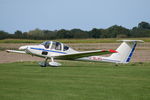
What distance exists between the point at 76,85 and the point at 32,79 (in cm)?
220

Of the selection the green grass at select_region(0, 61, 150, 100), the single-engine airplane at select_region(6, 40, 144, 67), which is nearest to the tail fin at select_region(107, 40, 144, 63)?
the single-engine airplane at select_region(6, 40, 144, 67)

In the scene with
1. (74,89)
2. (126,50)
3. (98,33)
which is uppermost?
(126,50)

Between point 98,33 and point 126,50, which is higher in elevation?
point 126,50

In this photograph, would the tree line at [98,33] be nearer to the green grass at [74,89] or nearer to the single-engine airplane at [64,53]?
the single-engine airplane at [64,53]

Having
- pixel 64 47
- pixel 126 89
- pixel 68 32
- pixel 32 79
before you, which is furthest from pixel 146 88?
pixel 68 32

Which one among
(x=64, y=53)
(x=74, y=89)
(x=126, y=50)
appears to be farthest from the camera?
(x=126, y=50)

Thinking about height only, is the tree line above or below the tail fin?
below

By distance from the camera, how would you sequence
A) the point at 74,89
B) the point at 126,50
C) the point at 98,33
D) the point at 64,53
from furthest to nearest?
1. the point at 98,33
2. the point at 126,50
3. the point at 64,53
4. the point at 74,89

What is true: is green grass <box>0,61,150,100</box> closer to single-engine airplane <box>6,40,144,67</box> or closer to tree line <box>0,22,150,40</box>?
single-engine airplane <box>6,40,144,67</box>

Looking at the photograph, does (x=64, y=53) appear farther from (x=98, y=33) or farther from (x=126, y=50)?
(x=98, y=33)

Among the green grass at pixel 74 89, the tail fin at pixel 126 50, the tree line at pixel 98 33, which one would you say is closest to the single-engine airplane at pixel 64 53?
the tail fin at pixel 126 50

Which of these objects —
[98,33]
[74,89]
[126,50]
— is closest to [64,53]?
[126,50]

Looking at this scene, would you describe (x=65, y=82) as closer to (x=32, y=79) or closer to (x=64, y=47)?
(x=32, y=79)

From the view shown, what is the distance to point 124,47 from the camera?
25.0 meters
